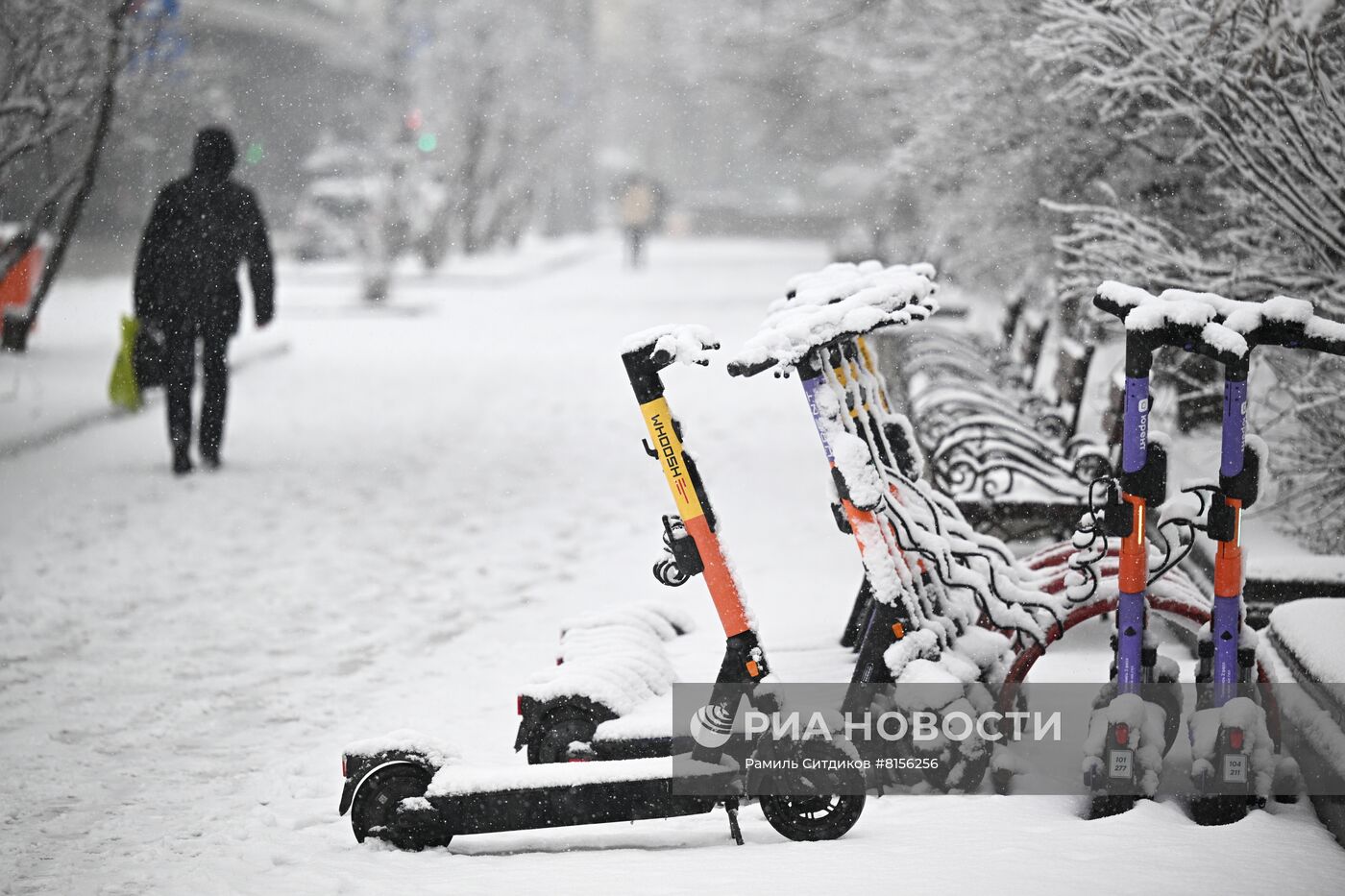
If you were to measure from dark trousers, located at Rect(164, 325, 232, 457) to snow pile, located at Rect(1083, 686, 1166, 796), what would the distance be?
7.02 meters

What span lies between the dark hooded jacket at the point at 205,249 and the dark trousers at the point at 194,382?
3.5 inches

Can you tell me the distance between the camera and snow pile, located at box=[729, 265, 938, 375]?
12.2ft

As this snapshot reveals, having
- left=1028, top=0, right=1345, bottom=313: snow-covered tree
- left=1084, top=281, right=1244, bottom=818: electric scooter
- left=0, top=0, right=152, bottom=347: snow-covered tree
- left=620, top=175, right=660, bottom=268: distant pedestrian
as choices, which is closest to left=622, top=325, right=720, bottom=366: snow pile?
left=1084, top=281, right=1244, bottom=818: electric scooter

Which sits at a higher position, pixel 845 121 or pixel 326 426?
pixel 845 121

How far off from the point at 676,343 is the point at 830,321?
0.42 m

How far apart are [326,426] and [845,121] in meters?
16.8

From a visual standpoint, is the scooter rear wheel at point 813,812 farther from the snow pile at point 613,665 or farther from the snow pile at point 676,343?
the snow pile at point 676,343

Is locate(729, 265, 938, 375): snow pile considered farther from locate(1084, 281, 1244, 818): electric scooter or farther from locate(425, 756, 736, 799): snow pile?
locate(425, 756, 736, 799): snow pile

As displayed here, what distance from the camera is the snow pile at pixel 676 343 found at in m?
3.71

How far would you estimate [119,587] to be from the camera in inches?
275

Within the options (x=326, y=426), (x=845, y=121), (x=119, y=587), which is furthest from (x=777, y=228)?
(x=119, y=587)

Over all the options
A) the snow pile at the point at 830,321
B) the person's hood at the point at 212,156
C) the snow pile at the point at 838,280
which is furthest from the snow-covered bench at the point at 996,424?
the person's hood at the point at 212,156

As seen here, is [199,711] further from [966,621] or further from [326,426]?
[326,426]

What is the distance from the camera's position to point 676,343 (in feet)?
12.2
